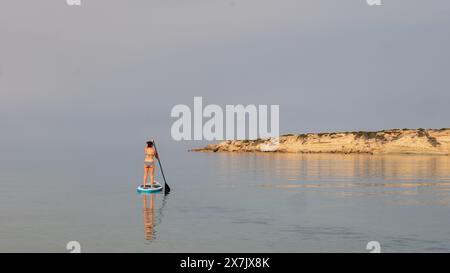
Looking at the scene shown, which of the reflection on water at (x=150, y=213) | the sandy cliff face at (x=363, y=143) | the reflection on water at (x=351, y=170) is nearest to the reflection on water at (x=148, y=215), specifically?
the reflection on water at (x=150, y=213)

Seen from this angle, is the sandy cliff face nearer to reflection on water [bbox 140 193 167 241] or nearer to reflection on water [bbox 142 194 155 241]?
reflection on water [bbox 140 193 167 241]

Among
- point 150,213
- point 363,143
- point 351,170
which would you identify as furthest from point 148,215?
point 363,143

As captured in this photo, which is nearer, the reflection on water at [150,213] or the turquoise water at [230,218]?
the turquoise water at [230,218]

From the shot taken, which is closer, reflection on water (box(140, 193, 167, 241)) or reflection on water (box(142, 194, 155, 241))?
reflection on water (box(142, 194, 155, 241))

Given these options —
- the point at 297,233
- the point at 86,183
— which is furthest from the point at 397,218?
the point at 86,183

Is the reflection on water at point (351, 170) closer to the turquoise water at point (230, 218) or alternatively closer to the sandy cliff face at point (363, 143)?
the turquoise water at point (230, 218)

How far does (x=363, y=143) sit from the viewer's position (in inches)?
5049

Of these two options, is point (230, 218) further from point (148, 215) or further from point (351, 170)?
point (351, 170)

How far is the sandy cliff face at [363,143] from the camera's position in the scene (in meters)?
118

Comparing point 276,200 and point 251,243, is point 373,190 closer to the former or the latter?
point 276,200

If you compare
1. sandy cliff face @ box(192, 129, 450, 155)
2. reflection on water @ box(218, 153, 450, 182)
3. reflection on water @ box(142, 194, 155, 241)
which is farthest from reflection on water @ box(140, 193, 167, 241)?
sandy cliff face @ box(192, 129, 450, 155)

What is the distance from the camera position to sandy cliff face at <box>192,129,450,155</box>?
118 m

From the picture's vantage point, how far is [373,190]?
38.6m
